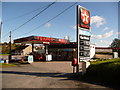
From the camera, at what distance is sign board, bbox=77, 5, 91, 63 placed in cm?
1223

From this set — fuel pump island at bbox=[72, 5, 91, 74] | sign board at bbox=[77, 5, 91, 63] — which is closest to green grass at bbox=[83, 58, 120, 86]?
fuel pump island at bbox=[72, 5, 91, 74]

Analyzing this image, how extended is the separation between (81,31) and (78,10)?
2077 mm

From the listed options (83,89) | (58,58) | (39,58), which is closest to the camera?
(83,89)

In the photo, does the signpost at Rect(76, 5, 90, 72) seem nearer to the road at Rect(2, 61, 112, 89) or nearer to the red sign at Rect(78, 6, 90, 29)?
the red sign at Rect(78, 6, 90, 29)

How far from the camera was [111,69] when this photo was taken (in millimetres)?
8656

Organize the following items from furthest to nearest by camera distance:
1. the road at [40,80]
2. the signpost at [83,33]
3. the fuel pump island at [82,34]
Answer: the signpost at [83,33]
the fuel pump island at [82,34]
the road at [40,80]

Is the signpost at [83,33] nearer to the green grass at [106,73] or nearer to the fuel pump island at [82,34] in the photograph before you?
the fuel pump island at [82,34]

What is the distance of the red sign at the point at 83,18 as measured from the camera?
12.3 meters

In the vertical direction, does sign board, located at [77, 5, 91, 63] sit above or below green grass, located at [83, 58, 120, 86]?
above

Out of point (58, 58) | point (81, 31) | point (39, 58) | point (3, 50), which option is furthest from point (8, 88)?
point (3, 50)

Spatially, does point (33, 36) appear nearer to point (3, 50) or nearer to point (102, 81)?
point (102, 81)

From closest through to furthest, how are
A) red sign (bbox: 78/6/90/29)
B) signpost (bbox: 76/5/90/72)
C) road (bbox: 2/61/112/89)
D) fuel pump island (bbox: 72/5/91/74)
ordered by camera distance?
1. road (bbox: 2/61/112/89)
2. fuel pump island (bbox: 72/5/91/74)
3. signpost (bbox: 76/5/90/72)
4. red sign (bbox: 78/6/90/29)

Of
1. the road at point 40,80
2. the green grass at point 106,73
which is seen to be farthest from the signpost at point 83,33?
the road at point 40,80

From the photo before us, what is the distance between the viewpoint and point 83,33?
41.9 ft
